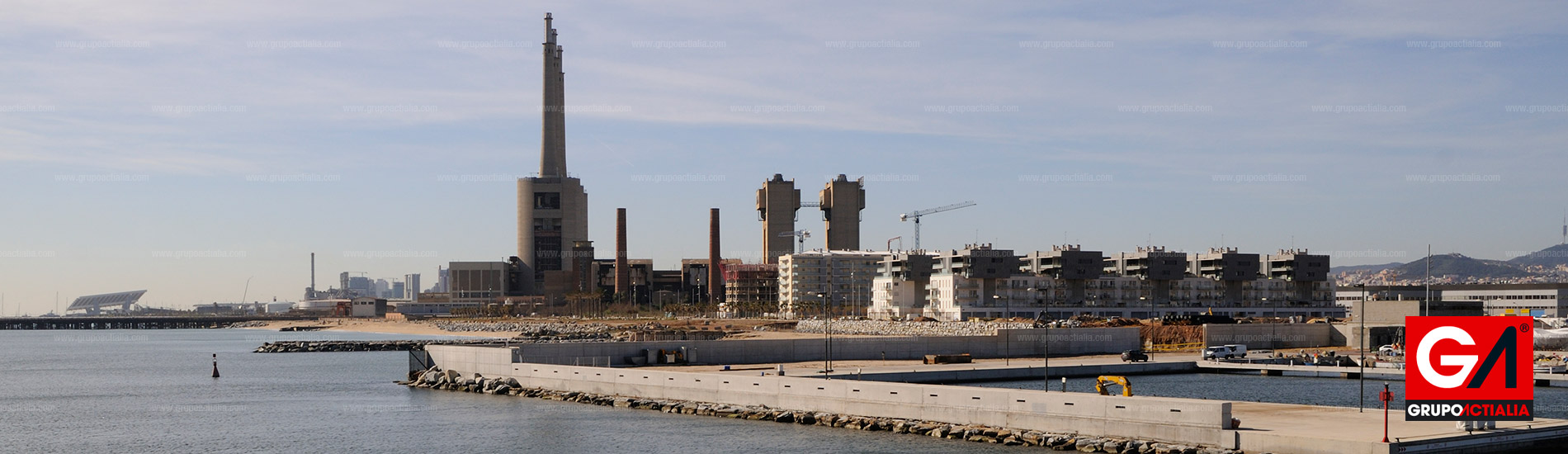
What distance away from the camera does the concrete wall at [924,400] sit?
149 feet

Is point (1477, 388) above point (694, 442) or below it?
above

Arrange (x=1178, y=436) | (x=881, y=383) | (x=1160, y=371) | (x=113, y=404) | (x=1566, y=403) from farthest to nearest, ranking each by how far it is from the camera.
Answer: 1. (x=1160, y=371)
2. (x=113, y=404)
3. (x=1566, y=403)
4. (x=881, y=383)
5. (x=1178, y=436)

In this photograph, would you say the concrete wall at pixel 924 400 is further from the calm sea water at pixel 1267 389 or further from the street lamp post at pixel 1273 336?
the street lamp post at pixel 1273 336

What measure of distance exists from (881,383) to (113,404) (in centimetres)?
4870

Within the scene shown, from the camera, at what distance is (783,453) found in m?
50.3

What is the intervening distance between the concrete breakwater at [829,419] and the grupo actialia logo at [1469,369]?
5.87m

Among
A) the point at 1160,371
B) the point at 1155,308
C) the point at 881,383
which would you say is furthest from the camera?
the point at 1155,308

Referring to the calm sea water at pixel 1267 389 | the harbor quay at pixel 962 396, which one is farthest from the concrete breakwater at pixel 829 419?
the calm sea water at pixel 1267 389

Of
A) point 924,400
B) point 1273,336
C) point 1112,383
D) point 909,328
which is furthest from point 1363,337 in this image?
point 924,400

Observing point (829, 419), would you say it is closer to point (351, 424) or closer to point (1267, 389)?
point (351, 424)

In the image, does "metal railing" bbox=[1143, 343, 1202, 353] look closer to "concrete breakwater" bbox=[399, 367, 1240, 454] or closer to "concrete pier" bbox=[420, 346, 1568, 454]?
"concrete pier" bbox=[420, 346, 1568, 454]

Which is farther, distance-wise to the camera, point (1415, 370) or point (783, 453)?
point (783, 453)

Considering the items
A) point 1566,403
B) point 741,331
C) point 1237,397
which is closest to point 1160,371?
point 1237,397

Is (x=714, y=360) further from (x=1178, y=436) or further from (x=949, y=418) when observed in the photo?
(x=1178, y=436)
